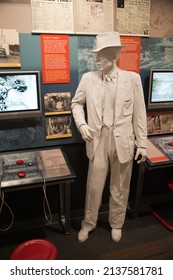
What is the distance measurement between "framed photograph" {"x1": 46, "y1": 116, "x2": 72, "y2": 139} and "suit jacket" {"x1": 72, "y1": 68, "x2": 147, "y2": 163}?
274 mm

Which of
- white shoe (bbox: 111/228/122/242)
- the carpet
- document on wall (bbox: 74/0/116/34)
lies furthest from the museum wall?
the carpet

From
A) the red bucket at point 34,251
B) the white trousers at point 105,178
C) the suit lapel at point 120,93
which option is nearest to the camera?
the red bucket at point 34,251

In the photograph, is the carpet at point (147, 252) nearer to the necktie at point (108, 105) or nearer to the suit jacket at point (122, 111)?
the suit jacket at point (122, 111)

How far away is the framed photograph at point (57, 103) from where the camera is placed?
84.1 inches

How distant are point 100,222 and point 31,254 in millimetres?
953

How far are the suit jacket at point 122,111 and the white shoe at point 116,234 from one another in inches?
27.8

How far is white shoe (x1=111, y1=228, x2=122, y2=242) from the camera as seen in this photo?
2.19m

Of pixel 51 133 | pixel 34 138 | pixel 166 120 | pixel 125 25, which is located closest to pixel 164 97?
pixel 166 120

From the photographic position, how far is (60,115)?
7.27ft

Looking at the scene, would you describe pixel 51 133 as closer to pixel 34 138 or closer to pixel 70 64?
pixel 34 138

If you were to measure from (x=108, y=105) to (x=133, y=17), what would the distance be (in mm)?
919

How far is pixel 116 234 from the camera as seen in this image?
2.21 m

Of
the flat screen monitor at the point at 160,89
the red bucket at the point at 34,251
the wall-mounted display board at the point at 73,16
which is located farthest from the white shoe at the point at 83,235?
the wall-mounted display board at the point at 73,16

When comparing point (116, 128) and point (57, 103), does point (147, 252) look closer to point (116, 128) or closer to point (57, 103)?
point (116, 128)
